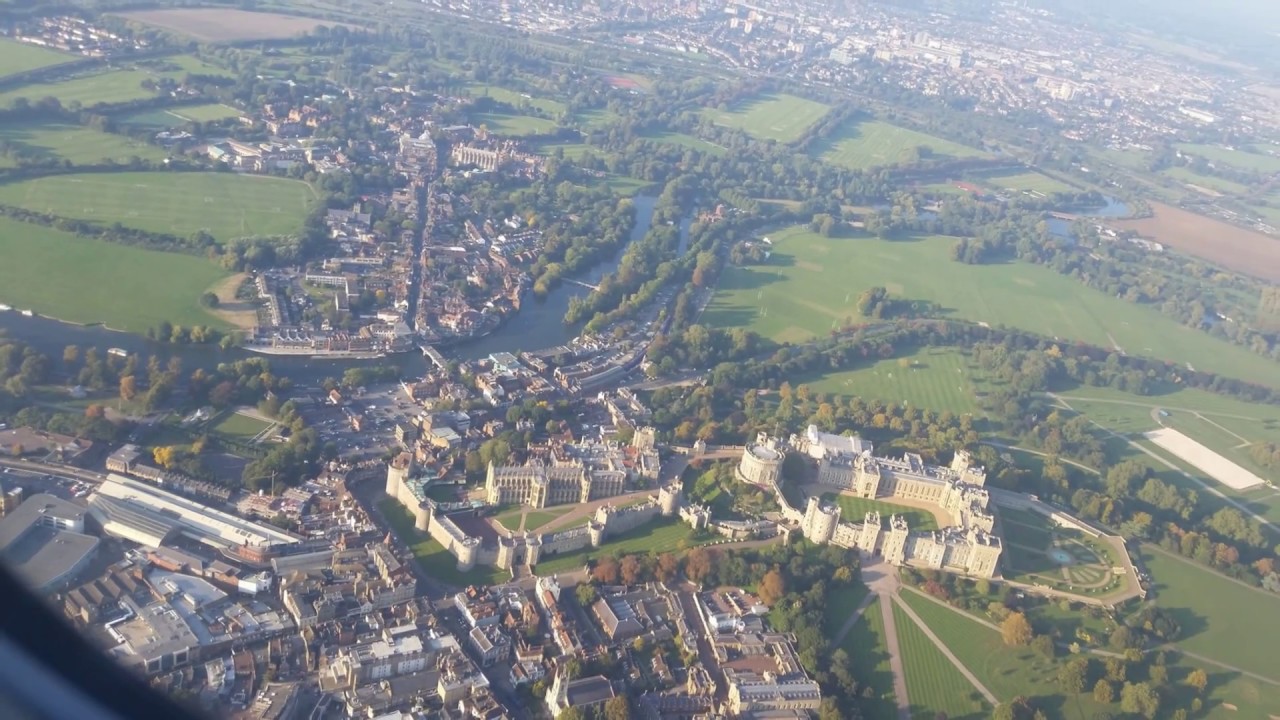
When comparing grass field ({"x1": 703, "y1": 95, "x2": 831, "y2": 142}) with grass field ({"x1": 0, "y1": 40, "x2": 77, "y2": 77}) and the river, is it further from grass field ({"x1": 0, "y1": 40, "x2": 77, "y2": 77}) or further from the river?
grass field ({"x1": 0, "y1": 40, "x2": 77, "y2": 77})

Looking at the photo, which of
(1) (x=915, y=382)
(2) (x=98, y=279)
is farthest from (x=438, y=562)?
(1) (x=915, y=382)

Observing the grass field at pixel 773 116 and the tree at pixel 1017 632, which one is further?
the grass field at pixel 773 116

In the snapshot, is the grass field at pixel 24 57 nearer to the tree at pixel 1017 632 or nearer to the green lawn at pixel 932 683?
the green lawn at pixel 932 683

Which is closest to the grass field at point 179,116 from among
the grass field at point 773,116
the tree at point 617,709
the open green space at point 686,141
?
the open green space at point 686,141

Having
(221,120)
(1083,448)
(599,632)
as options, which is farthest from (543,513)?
(221,120)

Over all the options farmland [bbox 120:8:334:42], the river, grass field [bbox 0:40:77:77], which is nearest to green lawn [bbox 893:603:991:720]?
the river

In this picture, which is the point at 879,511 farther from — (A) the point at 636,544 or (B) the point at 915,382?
(B) the point at 915,382
